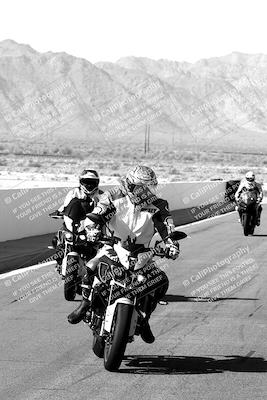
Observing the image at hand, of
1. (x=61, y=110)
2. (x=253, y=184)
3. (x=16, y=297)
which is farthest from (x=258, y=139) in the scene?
(x=16, y=297)

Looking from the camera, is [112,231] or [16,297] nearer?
[112,231]

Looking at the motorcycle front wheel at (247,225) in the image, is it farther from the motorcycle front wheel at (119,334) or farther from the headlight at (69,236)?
the motorcycle front wheel at (119,334)

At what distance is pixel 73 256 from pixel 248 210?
11.9 m

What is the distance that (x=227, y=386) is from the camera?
724cm

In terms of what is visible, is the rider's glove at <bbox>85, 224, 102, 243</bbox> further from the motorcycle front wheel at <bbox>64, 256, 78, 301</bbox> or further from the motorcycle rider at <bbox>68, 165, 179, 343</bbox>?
the motorcycle front wheel at <bbox>64, 256, 78, 301</bbox>

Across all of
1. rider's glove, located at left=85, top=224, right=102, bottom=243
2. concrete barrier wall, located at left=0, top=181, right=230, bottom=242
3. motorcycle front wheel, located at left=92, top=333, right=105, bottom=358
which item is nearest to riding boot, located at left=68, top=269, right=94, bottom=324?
motorcycle front wheel, located at left=92, top=333, right=105, bottom=358

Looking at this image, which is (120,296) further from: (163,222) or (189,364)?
(189,364)

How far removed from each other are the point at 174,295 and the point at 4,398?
614 centimetres


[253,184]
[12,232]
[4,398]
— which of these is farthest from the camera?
[253,184]

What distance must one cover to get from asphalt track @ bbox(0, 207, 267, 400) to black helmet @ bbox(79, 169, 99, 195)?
1.52 m

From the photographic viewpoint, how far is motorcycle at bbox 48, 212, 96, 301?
1180 centimetres

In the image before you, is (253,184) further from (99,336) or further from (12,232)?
(99,336)

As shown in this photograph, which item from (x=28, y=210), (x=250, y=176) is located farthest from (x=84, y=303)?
(x=250, y=176)

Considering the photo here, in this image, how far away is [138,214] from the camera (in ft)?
25.9
